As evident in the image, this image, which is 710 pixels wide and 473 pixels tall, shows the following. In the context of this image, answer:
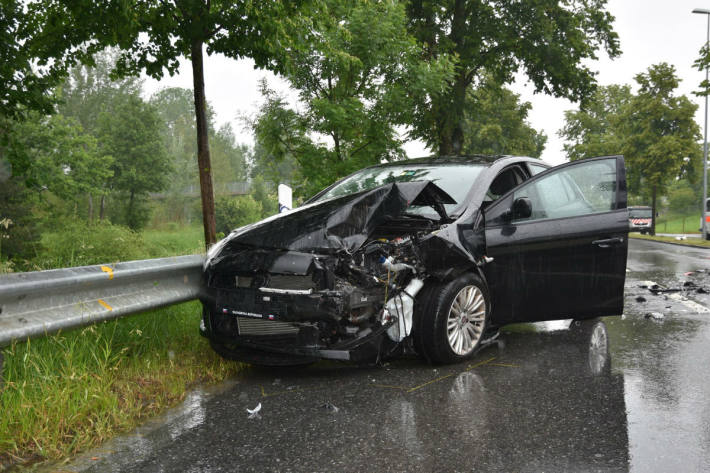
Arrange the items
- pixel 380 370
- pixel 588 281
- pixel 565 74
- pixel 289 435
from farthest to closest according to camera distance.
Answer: pixel 565 74 < pixel 588 281 < pixel 380 370 < pixel 289 435

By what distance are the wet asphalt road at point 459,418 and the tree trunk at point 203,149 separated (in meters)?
4.73

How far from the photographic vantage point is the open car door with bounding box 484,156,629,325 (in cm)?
491

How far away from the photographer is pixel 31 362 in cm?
349

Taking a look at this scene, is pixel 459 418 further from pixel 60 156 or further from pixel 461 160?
pixel 60 156

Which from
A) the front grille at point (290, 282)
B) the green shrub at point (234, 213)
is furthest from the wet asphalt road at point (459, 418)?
the green shrub at point (234, 213)

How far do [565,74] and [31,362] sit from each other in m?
22.2

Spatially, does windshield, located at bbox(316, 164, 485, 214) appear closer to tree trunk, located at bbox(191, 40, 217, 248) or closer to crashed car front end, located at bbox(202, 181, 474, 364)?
crashed car front end, located at bbox(202, 181, 474, 364)

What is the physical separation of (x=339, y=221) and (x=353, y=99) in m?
7.50

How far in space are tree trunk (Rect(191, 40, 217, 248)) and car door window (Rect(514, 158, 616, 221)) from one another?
5033 millimetres

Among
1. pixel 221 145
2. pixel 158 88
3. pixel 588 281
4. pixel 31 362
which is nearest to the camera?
pixel 31 362

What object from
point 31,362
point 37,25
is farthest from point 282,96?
point 31,362

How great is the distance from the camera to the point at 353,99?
1134cm

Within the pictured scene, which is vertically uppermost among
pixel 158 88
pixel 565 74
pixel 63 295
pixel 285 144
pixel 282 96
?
pixel 158 88

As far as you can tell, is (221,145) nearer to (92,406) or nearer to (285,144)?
(285,144)
